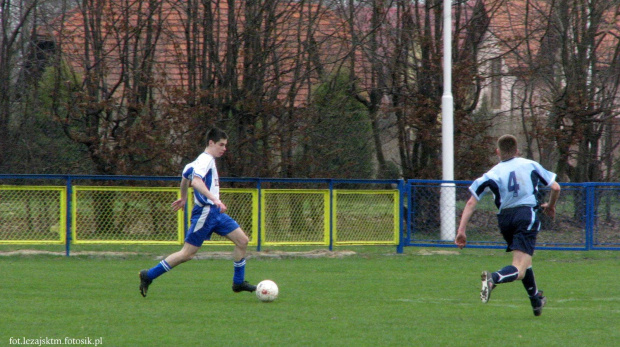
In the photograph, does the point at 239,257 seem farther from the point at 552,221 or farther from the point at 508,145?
the point at 552,221

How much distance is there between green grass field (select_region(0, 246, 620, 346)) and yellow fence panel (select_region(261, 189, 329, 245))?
40.0 inches

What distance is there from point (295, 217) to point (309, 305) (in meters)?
6.08

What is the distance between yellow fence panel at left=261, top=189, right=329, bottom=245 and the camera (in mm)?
14094

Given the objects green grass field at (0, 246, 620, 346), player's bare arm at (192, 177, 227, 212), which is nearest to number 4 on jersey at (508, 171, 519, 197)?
green grass field at (0, 246, 620, 346)

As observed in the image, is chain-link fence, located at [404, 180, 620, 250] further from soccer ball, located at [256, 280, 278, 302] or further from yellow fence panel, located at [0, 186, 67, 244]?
soccer ball, located at [256, 280, 278, 302]

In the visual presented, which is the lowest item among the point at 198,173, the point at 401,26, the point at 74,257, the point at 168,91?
the point at 74,257

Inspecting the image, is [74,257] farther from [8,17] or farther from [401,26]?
[401,26]

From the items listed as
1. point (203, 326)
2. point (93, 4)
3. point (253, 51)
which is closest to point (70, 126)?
point (93, 4)

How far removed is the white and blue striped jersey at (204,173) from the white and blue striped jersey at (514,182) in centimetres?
277

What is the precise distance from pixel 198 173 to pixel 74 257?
6.01 m

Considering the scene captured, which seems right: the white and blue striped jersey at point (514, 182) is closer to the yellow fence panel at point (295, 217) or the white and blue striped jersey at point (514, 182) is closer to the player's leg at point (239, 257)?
the player's leg at point (239, 257)

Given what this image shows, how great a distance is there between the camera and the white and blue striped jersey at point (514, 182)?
721 centimetres

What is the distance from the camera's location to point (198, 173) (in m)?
8.20

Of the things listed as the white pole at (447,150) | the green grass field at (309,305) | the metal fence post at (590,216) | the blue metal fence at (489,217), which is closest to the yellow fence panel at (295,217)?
the blue metal fence at (489,217)
